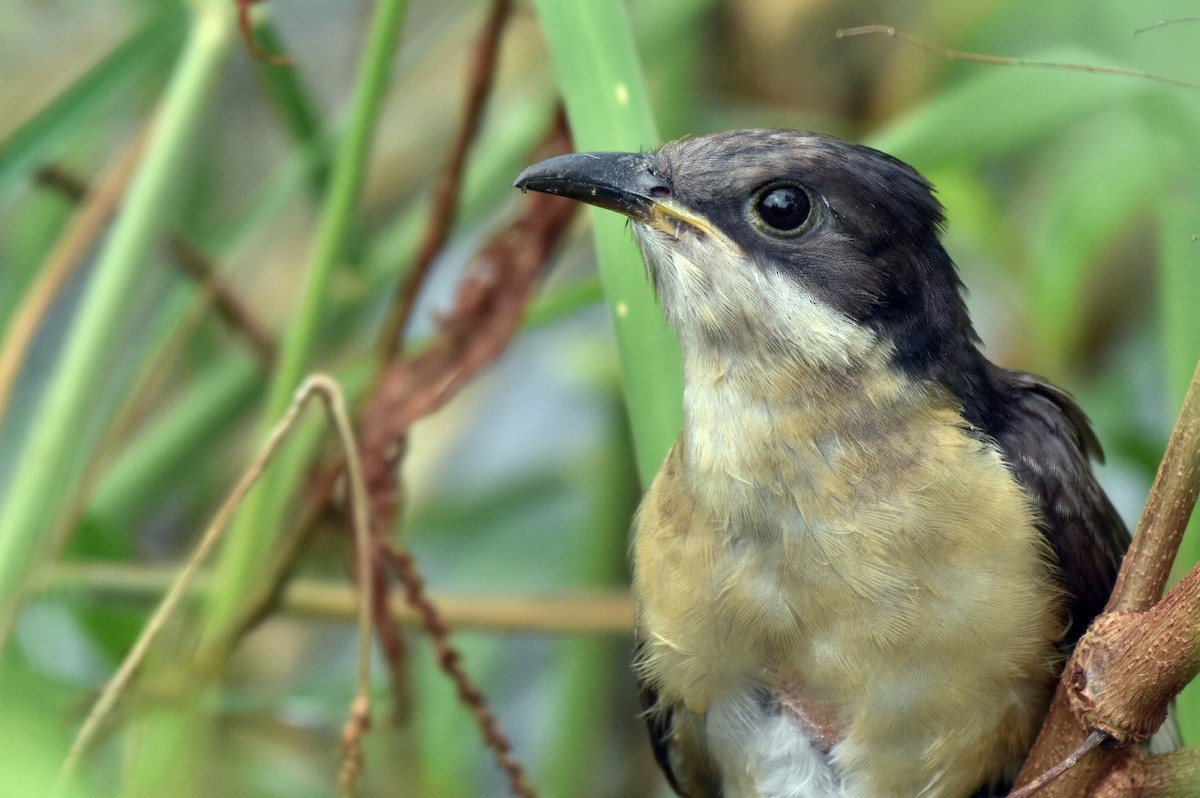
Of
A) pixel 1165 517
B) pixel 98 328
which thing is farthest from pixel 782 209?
pixel 98 328

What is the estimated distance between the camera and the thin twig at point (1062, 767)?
1.79 meters

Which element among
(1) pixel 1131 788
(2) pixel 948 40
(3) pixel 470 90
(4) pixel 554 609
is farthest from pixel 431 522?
(1) pixel 1131 788

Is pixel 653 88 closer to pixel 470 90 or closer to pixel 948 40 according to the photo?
pixel 948 40

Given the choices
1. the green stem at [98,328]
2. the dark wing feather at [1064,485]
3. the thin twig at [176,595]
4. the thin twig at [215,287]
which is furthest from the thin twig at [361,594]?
the thin twig at [215,287]

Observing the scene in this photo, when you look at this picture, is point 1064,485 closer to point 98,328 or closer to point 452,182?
point 452,182

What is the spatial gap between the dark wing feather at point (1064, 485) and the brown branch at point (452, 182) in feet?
3.89

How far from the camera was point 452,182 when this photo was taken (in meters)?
2.99

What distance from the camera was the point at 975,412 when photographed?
231cm

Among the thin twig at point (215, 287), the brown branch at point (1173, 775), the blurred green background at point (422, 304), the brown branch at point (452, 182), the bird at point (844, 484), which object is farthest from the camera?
the thin twig at point (215, 287)

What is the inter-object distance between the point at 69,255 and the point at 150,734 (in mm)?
1224

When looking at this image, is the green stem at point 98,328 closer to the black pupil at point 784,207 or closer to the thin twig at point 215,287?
the thin twig at point 215,287

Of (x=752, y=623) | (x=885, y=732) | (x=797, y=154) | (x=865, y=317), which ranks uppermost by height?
(x=797, y=154)

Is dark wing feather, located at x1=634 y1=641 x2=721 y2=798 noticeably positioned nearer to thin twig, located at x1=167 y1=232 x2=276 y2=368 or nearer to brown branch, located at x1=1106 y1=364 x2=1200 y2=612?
brown branch, located at x1=1106 y1=364 x2=1200 y2=612

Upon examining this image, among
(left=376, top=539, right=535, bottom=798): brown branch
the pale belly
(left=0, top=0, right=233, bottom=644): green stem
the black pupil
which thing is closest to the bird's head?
the black pupil
